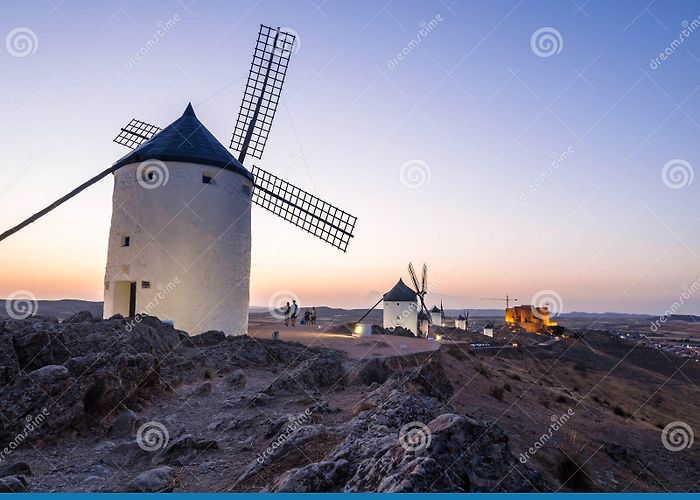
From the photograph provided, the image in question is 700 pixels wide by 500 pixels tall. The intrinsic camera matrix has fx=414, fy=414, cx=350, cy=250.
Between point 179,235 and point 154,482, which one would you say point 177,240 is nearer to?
point 179,235

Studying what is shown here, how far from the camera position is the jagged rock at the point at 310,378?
33.6 feet

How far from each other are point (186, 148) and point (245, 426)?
13.9 m

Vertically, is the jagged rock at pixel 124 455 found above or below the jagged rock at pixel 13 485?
below

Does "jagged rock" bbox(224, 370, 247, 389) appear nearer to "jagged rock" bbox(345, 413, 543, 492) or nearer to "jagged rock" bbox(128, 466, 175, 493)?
"jagged rock" bbox(128, 466, 175, 493)

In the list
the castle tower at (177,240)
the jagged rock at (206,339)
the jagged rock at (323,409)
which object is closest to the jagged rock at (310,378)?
the jagged rock at (323,409)

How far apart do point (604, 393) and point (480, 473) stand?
28.6 meters

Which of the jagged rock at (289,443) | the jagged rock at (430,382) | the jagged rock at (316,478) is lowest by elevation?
the jagged rock at (430,382)

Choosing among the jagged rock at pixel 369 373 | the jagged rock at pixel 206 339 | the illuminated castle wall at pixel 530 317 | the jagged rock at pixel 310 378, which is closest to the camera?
the jagged rock at pixel 310 378

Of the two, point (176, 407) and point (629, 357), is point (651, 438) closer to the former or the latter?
point (176, 407)

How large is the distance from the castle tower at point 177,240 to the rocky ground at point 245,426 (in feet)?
9.57

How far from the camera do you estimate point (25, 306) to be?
48.6 feet

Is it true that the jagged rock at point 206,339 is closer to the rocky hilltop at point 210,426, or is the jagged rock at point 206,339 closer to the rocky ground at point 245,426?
the rocky ground at point 245,426

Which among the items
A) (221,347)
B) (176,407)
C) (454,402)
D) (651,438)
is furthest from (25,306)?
(651,438)

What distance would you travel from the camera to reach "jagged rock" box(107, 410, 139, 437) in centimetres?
750
